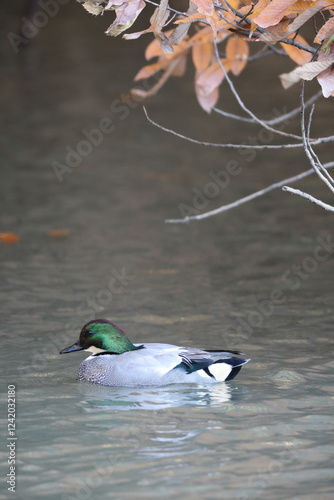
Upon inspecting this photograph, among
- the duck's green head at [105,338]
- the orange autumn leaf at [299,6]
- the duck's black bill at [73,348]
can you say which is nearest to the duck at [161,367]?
the duck's green head at [105,338]

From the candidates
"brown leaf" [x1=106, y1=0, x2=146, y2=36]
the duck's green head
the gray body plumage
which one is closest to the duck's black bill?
the duck's green head

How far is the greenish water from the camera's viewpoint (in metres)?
5.60

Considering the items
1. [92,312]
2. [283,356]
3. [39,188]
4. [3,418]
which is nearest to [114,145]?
[39,188]

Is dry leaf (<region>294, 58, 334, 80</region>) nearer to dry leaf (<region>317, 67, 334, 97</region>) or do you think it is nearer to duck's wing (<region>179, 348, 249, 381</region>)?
dry leaf (<region>317, 67, 334, 97</region>)

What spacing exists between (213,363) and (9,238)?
4763mm

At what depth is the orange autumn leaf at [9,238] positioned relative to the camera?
11.1 metres

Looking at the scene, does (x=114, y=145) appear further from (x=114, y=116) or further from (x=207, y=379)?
(x=207, y=379)

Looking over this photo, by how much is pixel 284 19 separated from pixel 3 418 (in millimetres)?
3031

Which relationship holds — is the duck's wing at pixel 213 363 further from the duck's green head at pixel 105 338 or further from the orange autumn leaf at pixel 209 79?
the orange autumn leaf at pixel 209 79

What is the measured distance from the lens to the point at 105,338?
744cm

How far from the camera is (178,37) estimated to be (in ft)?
19.6

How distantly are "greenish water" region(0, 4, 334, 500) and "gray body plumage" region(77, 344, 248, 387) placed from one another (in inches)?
3.1

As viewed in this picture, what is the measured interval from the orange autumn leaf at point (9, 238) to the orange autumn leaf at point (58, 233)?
392mm

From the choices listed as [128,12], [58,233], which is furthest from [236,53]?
[58,233]
